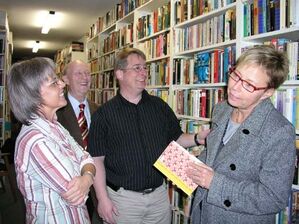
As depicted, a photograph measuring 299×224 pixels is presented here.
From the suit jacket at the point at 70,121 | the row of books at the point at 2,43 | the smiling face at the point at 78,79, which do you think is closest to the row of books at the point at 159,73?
the smiling face at the point at 78,79

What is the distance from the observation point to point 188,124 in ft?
9.75

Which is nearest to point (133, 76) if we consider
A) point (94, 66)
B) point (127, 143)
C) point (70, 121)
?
point (127, 143)

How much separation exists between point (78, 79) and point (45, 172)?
174 centimetres

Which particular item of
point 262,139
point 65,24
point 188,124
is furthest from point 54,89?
point 65,24

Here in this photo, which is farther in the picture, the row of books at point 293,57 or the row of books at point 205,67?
the row of books at point 205,67

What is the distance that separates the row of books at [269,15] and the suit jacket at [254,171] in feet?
2.83

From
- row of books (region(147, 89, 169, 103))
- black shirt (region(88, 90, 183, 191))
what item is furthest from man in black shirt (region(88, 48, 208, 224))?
row of books (region(147, 89, 169, 103))

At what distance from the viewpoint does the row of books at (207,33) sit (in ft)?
7.91

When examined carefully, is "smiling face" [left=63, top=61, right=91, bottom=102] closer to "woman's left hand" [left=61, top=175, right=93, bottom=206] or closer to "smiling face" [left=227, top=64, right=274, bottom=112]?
"woman's left hand" [left=61, top=175, right=93, bottom=206]

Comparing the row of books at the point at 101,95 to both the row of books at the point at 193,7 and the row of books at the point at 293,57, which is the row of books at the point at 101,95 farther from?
the row of books at the point at 293,57

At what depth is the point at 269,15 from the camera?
2.04 metres

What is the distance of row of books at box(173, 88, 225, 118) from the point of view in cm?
262

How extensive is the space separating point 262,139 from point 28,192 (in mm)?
1042

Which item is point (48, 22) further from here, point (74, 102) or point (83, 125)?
point (83, 125)
